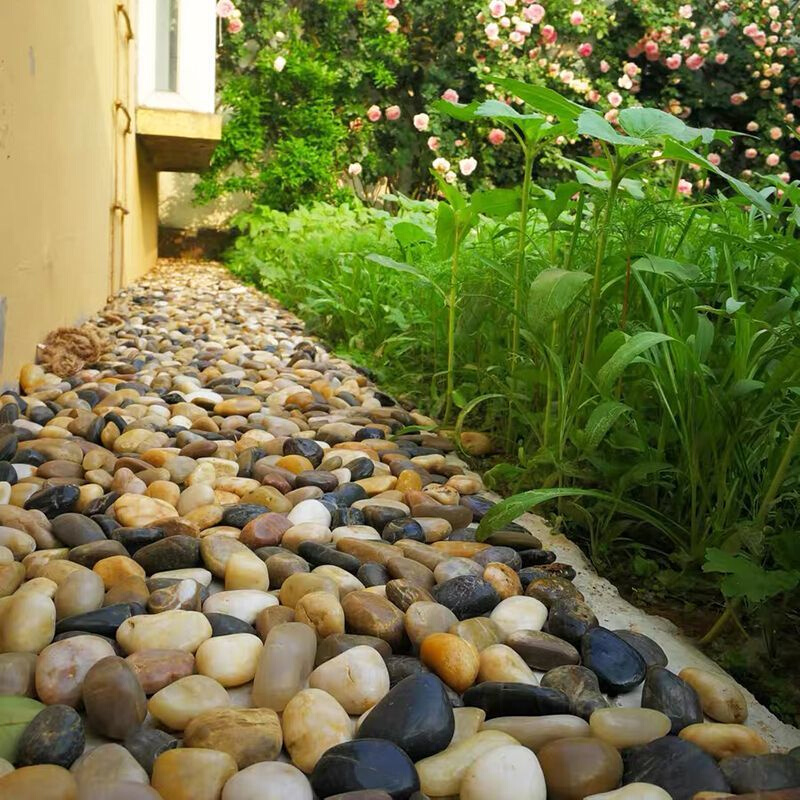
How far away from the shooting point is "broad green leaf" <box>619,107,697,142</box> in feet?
3.83

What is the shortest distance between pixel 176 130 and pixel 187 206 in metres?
2.67

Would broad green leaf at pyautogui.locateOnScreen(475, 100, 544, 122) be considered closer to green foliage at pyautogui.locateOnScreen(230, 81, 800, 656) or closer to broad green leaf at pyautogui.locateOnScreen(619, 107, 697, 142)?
green foliage at pyautogui.locateOnScreen(230, 81, 800, 656)

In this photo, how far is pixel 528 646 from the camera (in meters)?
0.98

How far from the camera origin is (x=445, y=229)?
1856mm

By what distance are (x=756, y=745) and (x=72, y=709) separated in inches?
27.1

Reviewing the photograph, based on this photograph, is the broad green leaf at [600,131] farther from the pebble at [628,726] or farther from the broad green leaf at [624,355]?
the pebble at [628,726]

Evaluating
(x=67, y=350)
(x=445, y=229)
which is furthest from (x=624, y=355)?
(x=67, y=350)

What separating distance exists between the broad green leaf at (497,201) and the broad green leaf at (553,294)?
0.46m

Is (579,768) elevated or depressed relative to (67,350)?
elevated

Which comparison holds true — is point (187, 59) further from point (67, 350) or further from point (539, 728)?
point (539, 728)

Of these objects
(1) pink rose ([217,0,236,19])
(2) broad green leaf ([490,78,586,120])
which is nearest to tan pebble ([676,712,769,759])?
(2) broad green leaf ([490,78,586,120])

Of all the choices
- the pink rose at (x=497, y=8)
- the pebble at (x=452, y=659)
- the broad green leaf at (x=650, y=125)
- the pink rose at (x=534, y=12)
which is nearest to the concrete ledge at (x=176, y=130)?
the pink rose at (x=497, y=8)

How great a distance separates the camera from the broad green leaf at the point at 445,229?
1814mm

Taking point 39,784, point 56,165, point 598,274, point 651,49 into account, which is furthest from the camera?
point 651,49
